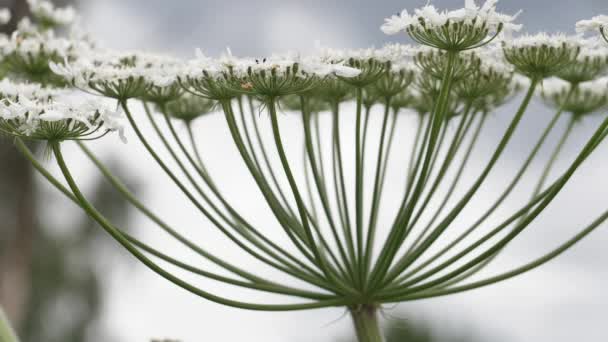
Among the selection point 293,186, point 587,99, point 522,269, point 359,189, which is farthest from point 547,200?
point 587,99

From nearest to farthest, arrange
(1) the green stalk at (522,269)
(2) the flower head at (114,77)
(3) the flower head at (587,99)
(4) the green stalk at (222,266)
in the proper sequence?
1. (4) the green stalk at (222,266)
2. (1) the green stalk at (522,269)
3. (2) the flower head at (114,77)
4. (3) the flower head at (587,99)

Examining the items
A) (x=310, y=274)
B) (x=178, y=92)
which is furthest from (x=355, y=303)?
(x=178, y=92)

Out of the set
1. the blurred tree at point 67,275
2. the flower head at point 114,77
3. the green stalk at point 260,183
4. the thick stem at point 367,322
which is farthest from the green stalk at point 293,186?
the blurred tree at point 67,275

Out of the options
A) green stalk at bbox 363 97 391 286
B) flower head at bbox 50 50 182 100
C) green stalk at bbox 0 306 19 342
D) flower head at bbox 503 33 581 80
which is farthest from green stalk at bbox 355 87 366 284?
green stalk at bbox 0 306 19 342

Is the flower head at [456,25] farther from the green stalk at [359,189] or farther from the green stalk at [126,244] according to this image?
the green stalk at [126,244]

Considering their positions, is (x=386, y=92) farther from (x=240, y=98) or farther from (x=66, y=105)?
(x=66, y=105)

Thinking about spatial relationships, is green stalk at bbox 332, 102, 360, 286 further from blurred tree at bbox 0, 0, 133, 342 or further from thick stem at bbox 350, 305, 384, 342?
blurred tree at bbox 0, 0, 133, 342
